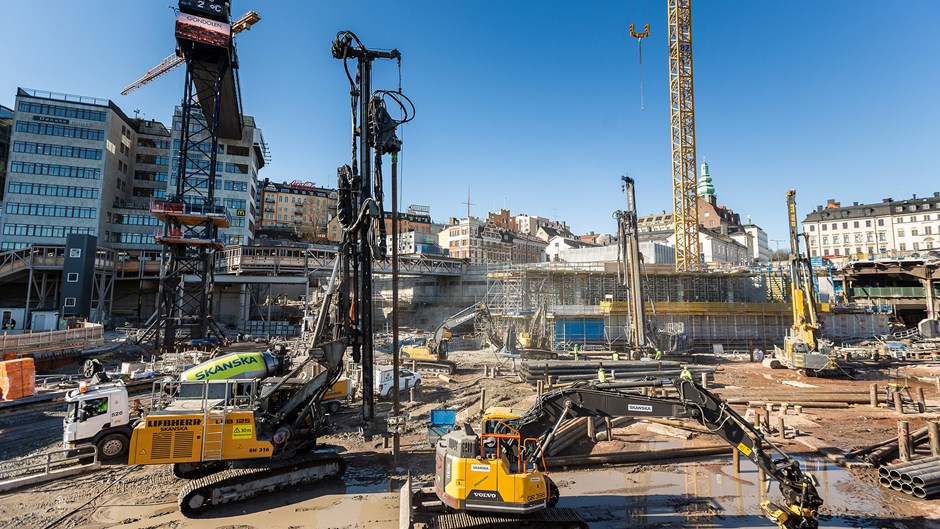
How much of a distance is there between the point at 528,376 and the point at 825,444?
1240cm

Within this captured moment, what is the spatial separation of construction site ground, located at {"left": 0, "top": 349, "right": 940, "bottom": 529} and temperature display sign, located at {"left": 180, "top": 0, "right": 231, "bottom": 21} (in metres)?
38.0

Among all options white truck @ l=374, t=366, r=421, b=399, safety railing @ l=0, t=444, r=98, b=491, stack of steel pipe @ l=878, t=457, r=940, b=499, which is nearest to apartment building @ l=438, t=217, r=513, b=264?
white truck @ l=374, t=366, r=421, b=399

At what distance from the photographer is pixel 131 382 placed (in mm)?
21750

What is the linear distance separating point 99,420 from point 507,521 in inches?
421

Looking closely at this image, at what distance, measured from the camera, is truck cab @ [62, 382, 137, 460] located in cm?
1140

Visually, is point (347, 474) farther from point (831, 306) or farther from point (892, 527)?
point (831, 306)

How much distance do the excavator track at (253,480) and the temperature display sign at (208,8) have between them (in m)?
44.7

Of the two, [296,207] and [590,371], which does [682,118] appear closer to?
[590,371]

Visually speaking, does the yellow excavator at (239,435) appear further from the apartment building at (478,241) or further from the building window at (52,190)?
the apartment building at (478,241)

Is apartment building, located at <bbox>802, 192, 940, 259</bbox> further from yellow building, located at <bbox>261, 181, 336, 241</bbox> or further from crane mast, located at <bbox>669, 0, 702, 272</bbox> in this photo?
yellow building, located at <bbox>261, 181, 336, 241</bbox>

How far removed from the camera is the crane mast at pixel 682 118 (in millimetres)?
54688

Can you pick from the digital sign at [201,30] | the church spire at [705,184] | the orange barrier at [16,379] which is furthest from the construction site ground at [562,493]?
the church spire at [705,184]

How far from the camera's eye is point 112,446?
1169 centimetres

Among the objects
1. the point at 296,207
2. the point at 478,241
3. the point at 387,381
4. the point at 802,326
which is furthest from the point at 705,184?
the point at 387,381
